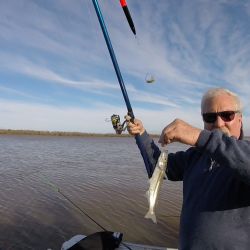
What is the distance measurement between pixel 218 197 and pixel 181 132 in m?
0.72

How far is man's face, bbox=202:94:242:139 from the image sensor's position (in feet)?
9.07

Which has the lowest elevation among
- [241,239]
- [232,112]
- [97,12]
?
[241,239]

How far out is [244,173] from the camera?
2242 millimetres

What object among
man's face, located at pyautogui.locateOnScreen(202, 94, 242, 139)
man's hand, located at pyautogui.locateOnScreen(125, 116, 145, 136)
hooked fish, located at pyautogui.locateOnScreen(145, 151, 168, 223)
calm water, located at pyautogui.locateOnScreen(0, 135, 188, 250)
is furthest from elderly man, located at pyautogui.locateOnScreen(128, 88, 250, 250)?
calm water, located at pyautogui.locateOnScreen(0, 135, 188, 250)

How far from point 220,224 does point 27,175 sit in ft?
47.4

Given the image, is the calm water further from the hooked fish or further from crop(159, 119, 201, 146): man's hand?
crop(159, 119, 201, 146): man's hand

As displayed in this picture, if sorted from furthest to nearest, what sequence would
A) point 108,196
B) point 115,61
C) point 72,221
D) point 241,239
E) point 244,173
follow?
point 108,196 → point 72,221 → point 115,61 → point 241,239 → point 244,173

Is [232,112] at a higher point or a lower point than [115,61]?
lower

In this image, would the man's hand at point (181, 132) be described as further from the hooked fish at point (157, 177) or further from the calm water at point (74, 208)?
the calm water at point (74, 208)

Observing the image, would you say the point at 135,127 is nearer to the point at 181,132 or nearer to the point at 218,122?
the point at 218,122

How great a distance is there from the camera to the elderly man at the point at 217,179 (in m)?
2.26

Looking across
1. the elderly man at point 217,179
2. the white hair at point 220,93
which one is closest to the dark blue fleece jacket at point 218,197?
the elderly man at point 217,179

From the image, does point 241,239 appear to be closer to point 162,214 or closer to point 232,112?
point 232,112

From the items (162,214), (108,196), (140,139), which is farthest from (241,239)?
(108,196)
